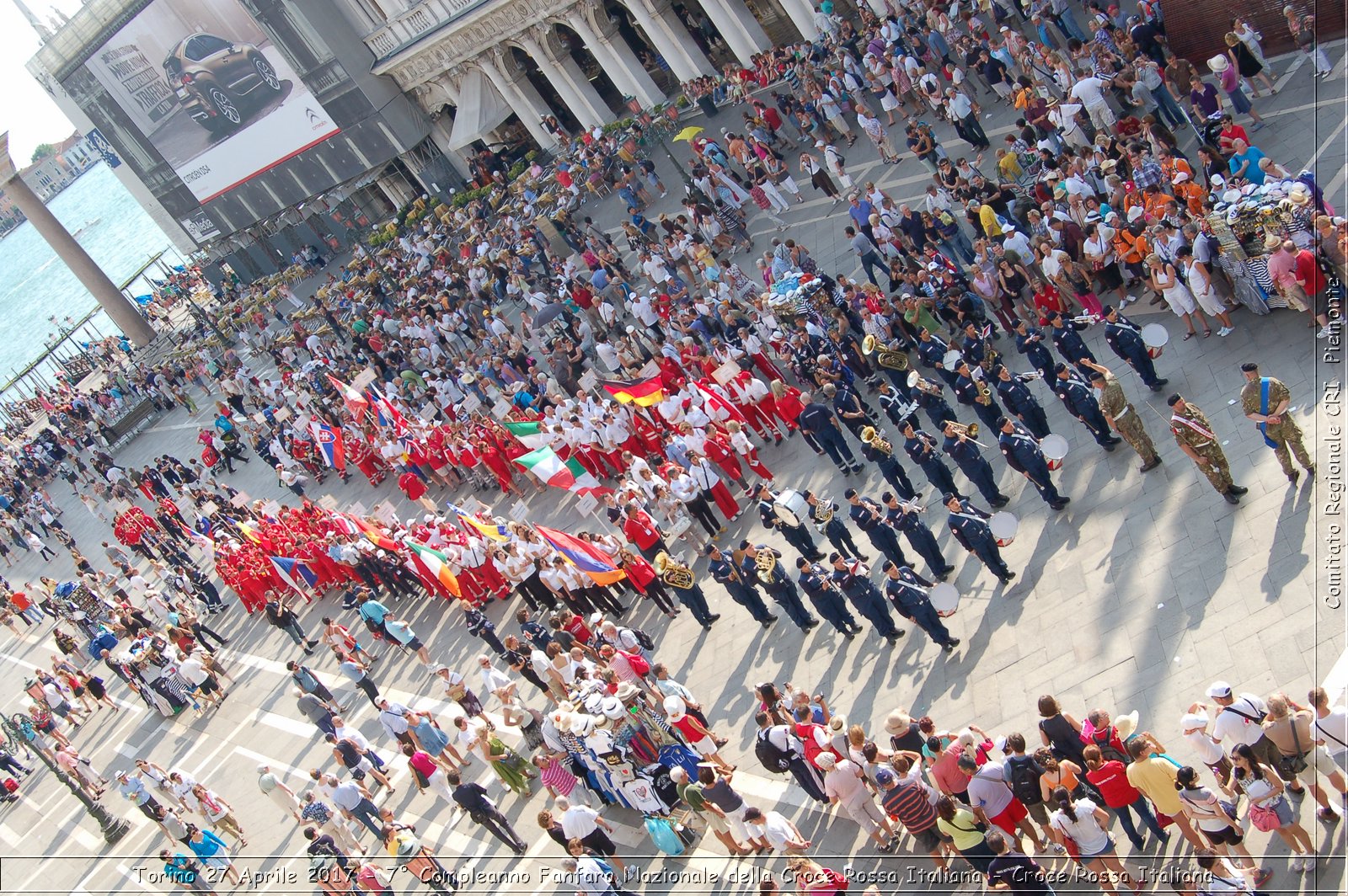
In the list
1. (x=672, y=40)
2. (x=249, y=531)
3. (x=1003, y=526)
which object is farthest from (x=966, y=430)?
(x=672, y=40)

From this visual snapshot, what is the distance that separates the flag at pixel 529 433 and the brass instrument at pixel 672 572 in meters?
6.74

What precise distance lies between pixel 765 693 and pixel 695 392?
7.93 m

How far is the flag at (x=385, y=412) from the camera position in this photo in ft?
91.2

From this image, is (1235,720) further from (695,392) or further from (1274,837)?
(695,392)

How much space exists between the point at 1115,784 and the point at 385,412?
2107 cm

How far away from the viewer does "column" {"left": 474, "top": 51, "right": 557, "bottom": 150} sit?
47656mm

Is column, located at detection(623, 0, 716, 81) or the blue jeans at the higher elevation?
column, located at detection(623, 0, 716, 81)

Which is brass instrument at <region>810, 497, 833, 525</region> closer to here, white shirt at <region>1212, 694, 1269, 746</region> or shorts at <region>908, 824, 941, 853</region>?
shorts at <region>908, 824, 941, 853</region>

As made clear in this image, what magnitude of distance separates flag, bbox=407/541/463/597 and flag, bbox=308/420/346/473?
926 cm

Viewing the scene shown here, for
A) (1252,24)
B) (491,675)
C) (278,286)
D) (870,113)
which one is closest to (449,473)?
(491,675)

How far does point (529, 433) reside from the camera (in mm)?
24234

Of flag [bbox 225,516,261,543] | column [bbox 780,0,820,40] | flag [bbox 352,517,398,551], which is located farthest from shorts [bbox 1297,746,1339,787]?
column [bbox 780,0,820,40]

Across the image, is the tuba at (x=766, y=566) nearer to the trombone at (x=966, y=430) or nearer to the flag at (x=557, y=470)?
the trombone at (x=966, y=430)

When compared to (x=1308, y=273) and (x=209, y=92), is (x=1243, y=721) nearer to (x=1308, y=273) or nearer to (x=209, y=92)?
(x=1308, y=273)
